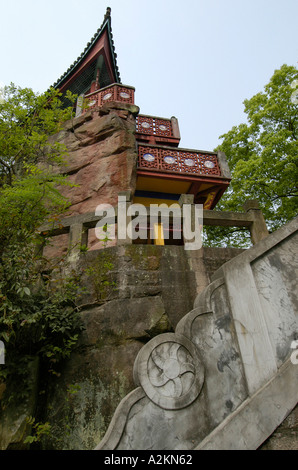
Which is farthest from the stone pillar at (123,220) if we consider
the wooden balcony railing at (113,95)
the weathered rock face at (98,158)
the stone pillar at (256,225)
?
the wooden balcony railing at (113,95)

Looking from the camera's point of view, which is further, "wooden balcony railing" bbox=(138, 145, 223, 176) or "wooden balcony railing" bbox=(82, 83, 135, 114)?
"wooden balcony railing" bbox=(82, 83, 135, 114)

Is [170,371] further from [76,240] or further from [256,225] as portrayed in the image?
[256,225]

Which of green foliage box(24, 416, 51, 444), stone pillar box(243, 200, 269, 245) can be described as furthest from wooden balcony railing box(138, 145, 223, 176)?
green foliage box(24, 416, 51, 444)

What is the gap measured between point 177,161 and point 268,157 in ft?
12.8

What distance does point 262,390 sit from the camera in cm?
279

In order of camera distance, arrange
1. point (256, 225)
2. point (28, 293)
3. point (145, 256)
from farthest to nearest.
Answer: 1. point (256, 225)
2. point (145, 256)
3. point (28, 293)

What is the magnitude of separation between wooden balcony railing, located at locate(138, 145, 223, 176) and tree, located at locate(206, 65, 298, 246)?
1.91 meters

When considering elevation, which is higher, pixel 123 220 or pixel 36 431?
pixel 123 220

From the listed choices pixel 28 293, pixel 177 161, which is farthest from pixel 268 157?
pixel 28 293

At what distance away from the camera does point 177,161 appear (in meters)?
11.6

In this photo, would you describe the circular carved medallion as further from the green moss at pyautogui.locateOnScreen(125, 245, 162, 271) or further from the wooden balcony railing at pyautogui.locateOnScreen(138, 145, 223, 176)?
the wooden balcony railing at pyautogui.locateOnScreen(138, 145, 223, 176)

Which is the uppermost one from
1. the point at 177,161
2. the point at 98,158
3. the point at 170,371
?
the point at 177,161

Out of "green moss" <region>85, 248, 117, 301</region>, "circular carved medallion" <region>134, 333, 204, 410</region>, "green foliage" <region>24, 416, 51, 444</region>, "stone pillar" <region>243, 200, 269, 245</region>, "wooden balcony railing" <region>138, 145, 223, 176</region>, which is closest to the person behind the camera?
"circular carved medallion" <region>134, 333, 204, 410</region>

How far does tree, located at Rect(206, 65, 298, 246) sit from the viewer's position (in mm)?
12523
